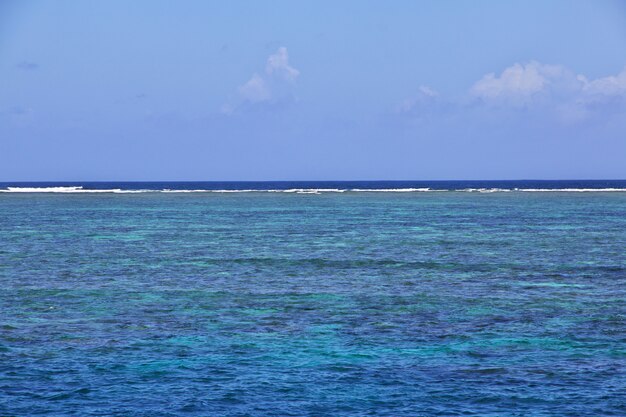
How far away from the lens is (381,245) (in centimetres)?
5138

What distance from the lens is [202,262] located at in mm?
41656

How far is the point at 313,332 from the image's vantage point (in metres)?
22.7

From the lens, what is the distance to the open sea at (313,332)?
54.2 feet

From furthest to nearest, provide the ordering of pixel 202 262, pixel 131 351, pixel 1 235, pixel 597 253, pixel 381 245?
pixel 1 235
pixel 381 245
pixel 597 253
pixel 202 262
pixel 131 351

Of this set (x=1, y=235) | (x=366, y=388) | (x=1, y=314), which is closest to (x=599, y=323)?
(x=366, y=388)

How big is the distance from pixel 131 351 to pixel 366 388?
6.61 m

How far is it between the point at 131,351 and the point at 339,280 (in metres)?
14.8

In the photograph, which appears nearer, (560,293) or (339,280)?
(560,293)

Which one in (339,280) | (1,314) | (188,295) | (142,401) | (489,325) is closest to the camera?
(142,401)

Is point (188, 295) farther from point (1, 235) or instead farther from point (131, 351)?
→ point (1, 235)

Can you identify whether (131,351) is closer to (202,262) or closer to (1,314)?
(1,314)

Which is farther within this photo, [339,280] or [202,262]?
[202,262]

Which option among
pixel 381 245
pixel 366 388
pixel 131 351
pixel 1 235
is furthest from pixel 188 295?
pixel 1 235

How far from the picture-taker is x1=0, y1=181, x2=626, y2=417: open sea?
16.5m
